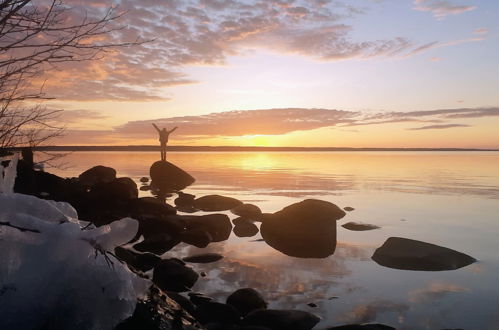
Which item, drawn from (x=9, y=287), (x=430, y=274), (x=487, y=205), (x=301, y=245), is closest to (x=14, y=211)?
(x=9, y=287)

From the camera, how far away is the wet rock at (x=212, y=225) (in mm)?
13008

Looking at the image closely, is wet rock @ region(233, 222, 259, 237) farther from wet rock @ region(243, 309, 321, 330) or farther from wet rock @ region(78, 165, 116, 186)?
wet rock @ region(78, 165, 116, 186)

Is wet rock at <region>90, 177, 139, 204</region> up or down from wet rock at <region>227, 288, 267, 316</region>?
up

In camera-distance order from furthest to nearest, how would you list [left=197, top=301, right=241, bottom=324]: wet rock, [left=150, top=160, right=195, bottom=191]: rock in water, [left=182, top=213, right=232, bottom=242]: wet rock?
[left=150, top=160, right=195, bottom=191]: rock in water → [left=182, top=213, right=232, bottom=242]: wet rock → [left=197, top=301, right=241, bottom=324]: wet rock

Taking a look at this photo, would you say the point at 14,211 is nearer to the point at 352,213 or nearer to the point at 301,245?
Result: the point at 301,245

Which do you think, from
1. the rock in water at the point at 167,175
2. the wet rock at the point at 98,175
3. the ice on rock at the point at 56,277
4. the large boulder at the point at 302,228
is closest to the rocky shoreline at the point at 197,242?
the large boulder at the point at 302,228

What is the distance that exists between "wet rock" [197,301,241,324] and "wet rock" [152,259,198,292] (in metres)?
1.44

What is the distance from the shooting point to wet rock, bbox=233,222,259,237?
43.3 feet

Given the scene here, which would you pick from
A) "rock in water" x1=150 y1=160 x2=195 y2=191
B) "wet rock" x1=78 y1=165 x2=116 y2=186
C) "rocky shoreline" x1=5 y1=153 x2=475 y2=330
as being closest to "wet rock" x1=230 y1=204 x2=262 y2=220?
"rocky shoreline" x1=5 y1=153 x2=475 y2=330

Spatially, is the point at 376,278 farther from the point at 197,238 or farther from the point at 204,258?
the point at 197,238

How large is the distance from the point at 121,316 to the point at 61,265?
26 cm

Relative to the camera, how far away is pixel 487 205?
18.7 m

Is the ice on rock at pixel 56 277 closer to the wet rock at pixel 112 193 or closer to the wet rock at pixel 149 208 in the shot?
the wet rock at pixel 149 208

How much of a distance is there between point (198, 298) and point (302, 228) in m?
6.13
